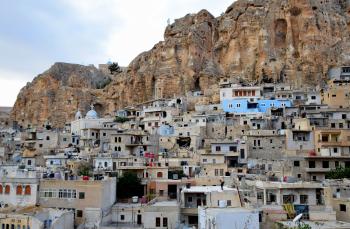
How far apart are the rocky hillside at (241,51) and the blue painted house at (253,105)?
710cm

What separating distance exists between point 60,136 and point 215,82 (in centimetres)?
2560

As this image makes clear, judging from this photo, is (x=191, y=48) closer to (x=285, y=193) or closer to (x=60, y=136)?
(x=60, y=136)

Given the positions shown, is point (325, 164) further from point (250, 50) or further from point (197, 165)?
point (250, 50)

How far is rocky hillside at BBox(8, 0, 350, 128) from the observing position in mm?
68500

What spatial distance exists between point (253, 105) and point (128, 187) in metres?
27.0

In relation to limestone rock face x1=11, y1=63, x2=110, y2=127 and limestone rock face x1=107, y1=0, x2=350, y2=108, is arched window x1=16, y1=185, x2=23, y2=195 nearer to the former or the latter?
limestone rock face x1=107, y1=0, x2=350, y2=108

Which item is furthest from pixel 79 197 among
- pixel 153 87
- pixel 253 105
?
pixel 153 87

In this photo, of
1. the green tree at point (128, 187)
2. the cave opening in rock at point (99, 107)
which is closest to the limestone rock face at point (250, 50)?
the cave opening in rock at point (99, 107)

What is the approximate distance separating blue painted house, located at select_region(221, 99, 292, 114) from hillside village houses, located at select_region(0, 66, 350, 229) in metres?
0.13

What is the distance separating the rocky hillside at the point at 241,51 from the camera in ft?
225

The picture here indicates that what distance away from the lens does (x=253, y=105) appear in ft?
189

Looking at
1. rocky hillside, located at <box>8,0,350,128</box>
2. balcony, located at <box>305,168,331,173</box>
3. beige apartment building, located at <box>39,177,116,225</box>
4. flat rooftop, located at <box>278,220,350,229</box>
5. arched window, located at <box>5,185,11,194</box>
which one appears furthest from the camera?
rocky hillside, located at <box>8,0,350,128</box>

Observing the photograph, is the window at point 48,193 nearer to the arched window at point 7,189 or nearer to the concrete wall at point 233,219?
the arched window at point 7,189

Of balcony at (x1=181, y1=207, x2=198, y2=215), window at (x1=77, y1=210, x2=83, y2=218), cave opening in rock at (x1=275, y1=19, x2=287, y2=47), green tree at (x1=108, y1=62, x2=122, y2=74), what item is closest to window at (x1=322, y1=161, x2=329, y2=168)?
balcony at (x1=181, y1=207, x2=198, y2=215)
